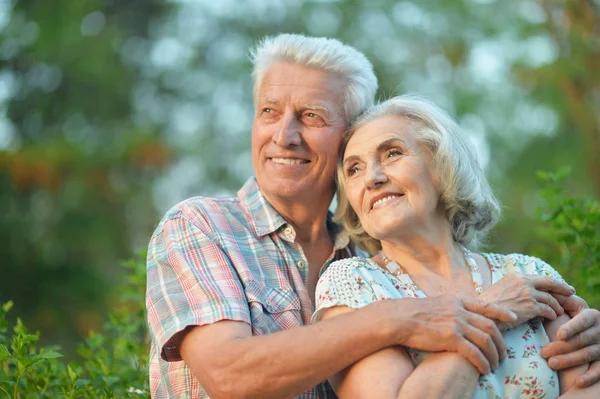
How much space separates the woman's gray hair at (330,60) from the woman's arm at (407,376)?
1.11 m

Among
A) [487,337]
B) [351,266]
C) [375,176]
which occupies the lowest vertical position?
[487,337]

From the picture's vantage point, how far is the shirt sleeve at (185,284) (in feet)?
8.21

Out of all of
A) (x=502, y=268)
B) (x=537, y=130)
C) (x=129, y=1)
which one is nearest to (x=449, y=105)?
(x=537, y=130)

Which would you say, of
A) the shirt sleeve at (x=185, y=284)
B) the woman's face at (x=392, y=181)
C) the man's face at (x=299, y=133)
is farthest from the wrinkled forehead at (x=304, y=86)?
the shirt sleeve at (x=185, y=284)

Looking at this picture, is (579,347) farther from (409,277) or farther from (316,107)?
(316,107)

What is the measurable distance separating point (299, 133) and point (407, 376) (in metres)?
1.13

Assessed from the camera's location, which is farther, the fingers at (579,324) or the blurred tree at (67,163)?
the blurred tree at (67,163)

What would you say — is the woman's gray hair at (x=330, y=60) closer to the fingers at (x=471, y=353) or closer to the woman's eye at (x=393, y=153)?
the woman's eye at (x=393, y=153)

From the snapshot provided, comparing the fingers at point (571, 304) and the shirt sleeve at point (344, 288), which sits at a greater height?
the shirt sleeve at point (344, 288)

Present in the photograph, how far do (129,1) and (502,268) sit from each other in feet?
39.3

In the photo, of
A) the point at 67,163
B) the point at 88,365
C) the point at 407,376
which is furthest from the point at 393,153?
the point at 67,163

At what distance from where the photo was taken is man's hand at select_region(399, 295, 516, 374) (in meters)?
2.32

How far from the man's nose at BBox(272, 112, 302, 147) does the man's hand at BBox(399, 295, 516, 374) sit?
0.92 m

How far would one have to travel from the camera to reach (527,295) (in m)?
2.50
